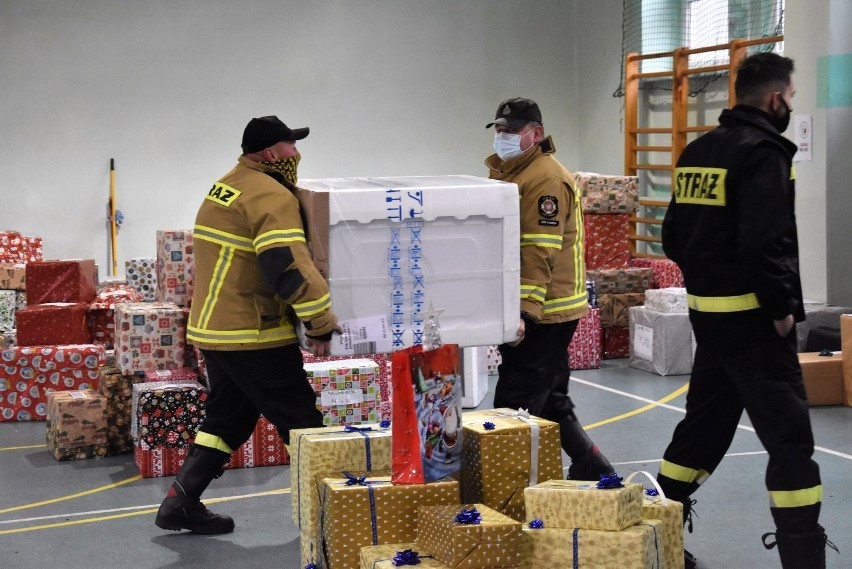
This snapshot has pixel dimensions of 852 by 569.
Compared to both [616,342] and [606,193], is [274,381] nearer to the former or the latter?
[616,342]

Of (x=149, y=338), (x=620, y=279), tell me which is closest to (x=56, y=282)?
(x=149, y=338)

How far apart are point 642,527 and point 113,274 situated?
9654mm

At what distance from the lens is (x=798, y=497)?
12.0ft

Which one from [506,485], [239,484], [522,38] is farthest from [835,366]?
[522,38]

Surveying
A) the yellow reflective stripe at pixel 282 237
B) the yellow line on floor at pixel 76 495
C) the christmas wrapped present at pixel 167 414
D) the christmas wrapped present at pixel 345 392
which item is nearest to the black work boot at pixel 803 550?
the yellow reflective stripe at pixel 282 237

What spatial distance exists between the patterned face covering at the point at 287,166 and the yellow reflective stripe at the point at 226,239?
315 millimetres

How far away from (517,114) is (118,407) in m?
2.93

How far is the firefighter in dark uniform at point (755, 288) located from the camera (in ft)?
12.0

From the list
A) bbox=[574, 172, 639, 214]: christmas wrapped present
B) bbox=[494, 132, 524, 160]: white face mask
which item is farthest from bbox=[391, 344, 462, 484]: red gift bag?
bbox=[574, 172, 639, 214]: christmas wrapped present

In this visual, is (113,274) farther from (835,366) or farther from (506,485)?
(506,485)

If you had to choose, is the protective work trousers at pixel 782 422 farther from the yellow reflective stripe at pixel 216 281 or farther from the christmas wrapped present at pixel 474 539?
the yellow reflective stripe at pixel 216 281

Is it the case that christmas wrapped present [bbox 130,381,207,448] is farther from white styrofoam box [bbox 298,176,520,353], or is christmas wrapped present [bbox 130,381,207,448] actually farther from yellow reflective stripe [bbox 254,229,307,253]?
white styrofoam box [bbox 298,176,520,353]

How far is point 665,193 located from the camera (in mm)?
11562

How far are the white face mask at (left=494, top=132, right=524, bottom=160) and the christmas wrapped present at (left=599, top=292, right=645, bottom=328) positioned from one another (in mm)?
4591
